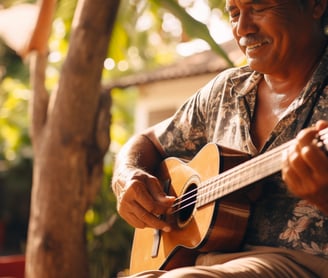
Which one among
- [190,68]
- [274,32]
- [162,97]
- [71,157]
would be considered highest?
[274,32]

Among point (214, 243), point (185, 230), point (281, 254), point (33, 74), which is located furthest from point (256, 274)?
point (33, 74)

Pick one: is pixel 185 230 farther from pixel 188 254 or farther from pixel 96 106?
pixel 96 106

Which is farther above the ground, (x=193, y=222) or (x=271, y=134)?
(x=271, y=134)

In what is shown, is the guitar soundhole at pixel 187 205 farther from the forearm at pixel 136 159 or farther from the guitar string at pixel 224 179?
the forearm at pixel 136 159

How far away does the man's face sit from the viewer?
2.29 m

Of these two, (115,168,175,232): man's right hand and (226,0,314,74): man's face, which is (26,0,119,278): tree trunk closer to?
(115,168,175,232): man's right hand

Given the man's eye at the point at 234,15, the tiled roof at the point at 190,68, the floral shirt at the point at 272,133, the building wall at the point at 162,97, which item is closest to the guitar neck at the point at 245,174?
the floral shirt at the point at 272,133

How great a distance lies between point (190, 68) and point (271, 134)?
20.8 ft

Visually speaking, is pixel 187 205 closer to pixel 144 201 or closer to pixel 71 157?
pixel 144 201

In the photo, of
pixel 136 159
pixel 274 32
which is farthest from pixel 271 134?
pixel 136 159

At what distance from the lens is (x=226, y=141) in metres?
2.50

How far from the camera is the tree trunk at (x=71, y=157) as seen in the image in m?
4.24

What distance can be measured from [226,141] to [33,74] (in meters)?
2.68

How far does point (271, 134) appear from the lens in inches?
89.3
